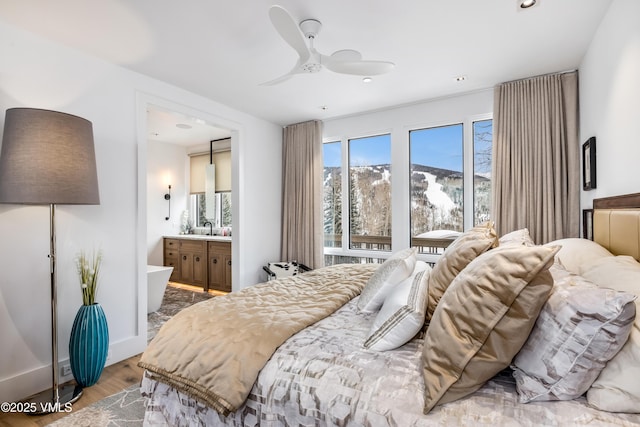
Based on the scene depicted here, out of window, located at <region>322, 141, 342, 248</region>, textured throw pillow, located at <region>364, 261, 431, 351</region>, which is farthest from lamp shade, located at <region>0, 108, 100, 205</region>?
window, located at <region>322, 141, 342, 248</region>

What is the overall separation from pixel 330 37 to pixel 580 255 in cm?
215

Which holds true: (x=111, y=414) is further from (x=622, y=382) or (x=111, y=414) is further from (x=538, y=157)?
(x=538, y=157)

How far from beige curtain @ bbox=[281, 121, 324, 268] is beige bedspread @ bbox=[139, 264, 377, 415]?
8.05 feet

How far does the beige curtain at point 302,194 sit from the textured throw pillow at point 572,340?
3.56 meters

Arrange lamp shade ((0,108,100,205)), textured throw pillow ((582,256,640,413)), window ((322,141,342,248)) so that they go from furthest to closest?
window ((322,141,342,248))
lamp shade ((0,108,100,205))
textured throw pillow ((582,256,640,413))

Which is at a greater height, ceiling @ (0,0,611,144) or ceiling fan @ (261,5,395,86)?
ceiling @ (0,0,611,144)

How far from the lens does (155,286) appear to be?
4051 mm

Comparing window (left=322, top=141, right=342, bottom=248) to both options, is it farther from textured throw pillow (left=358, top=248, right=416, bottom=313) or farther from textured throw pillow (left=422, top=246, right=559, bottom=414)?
textured throw pillow (left=422, top=246, right=559, bottom=414)

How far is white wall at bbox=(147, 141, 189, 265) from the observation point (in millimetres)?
5801

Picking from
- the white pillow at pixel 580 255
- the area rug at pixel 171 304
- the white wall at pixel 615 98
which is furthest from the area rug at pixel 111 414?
the white wall at pixel 615 98

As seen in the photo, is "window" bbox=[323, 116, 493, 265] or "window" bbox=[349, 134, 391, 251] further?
"window" bbox=[349, 134, 391, 251]

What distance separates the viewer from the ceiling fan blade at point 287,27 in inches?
67.8

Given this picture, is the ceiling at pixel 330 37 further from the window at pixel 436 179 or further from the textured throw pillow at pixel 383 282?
the textured throw pillow at pixel 383 282

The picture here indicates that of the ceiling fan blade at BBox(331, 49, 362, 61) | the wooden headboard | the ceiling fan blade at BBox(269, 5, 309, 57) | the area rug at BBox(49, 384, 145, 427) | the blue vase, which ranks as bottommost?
the area rug at BBox(49, 384, 145, 427)
